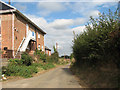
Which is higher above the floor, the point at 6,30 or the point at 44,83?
the point at 6,30

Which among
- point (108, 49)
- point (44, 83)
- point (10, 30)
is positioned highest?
point (10, 30)

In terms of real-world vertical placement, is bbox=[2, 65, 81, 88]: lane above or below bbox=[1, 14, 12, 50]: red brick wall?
below

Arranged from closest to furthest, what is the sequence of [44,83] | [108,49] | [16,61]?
[108,49]
[44,83]
[16,61]

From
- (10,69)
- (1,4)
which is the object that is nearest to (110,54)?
(10,69)

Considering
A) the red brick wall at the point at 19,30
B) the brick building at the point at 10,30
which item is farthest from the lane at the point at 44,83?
the red brick wall at the point at 19,30

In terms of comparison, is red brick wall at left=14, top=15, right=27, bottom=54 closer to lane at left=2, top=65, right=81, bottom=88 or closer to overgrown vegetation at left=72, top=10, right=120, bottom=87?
lane at left=2, top=65, right=81, bottom=88

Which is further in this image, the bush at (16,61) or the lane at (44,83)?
the bush at (16,61)

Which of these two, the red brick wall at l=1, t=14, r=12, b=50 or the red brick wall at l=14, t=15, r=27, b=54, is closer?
the red brick wall at l=1, t=14, r=12, b=50

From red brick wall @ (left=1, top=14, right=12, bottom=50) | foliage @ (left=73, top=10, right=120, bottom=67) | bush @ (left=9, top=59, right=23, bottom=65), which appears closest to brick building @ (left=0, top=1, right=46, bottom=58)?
red brick wall @ (left=1, top=14, right=12, bottom=50)

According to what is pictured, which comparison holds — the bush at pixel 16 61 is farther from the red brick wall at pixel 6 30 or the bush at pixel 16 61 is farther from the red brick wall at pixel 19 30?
the red brick wall at pixel 6 30

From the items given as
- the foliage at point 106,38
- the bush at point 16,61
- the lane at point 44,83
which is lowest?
the lane at point 44,83

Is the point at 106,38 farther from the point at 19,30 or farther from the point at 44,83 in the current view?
the point at 19,30

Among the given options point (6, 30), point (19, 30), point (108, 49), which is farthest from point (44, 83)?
point (19, 30)

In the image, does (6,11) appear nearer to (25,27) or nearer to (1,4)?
(1,4)
